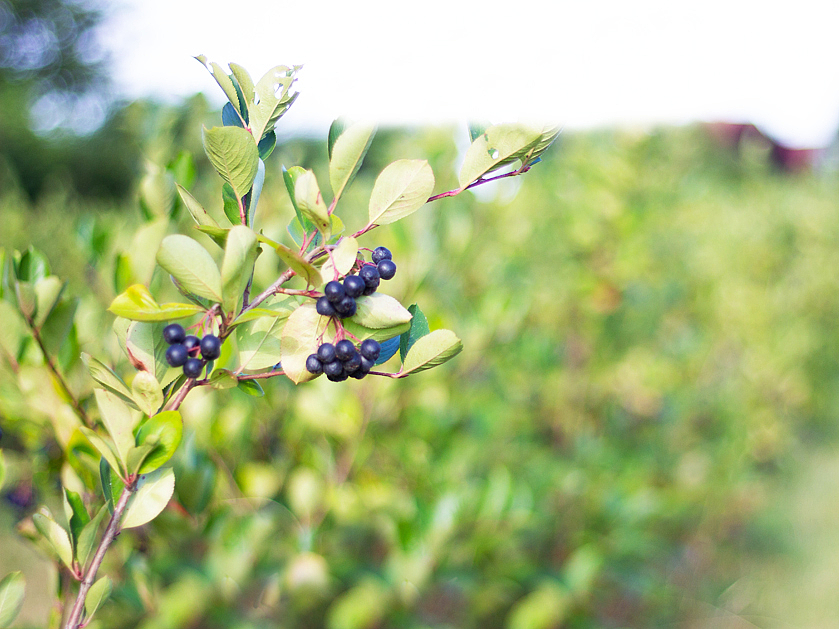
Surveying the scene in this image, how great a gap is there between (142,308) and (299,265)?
0.49 ft

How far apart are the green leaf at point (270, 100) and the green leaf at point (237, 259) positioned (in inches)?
4.6

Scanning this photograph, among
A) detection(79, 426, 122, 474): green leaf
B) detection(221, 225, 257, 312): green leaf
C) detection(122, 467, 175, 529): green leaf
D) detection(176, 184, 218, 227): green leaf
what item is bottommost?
detection(122, 467, 175, 529): green leaf

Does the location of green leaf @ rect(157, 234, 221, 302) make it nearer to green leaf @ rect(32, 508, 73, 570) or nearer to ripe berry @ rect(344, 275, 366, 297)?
ripe berry @ rect(344, 275, 366, 297)

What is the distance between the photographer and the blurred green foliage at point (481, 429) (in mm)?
1190

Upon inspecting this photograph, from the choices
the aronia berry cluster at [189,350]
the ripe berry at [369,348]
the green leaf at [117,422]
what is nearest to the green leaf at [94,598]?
the green leaf at [117,422]

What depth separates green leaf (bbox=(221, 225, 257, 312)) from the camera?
0.50 m

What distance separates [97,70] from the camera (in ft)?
50.7

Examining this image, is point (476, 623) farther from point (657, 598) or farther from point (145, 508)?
point (145, 508)

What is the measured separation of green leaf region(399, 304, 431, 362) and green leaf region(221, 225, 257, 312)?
7.2 inches

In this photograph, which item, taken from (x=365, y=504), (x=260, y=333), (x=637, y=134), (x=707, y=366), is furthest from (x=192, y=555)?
(x=707, y=366)

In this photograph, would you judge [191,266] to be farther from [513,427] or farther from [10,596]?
[513,427]

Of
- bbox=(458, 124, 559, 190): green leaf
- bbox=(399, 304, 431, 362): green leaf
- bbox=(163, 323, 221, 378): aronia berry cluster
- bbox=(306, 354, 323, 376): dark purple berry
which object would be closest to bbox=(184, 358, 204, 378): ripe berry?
bbox=(163, 323, 221, 378): aronia berry cluster

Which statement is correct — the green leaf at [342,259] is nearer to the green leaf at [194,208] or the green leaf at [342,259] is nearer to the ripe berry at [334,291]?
the ripe berry at [334,291]

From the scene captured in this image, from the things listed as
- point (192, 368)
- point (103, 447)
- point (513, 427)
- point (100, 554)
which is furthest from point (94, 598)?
point (513, 427)
